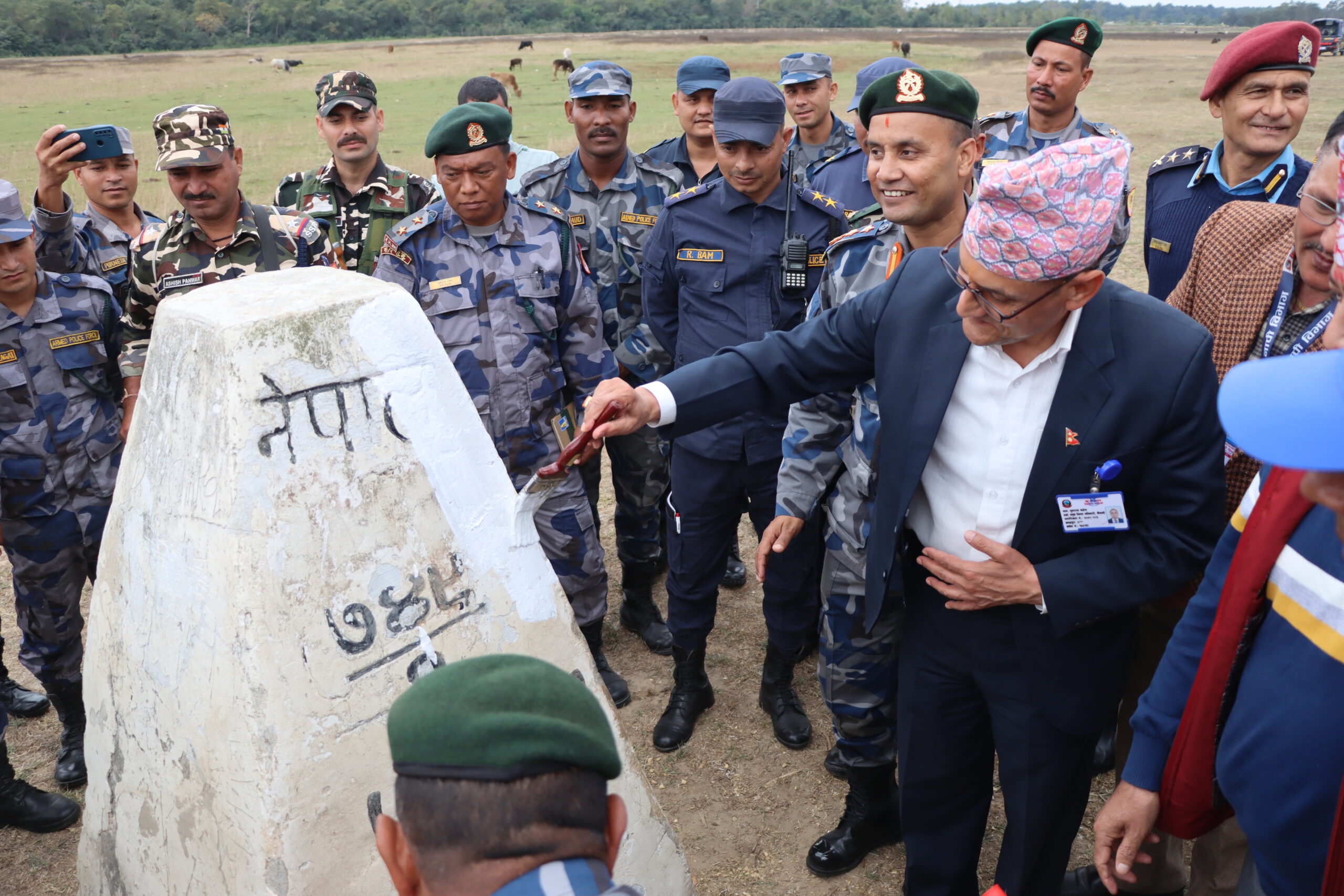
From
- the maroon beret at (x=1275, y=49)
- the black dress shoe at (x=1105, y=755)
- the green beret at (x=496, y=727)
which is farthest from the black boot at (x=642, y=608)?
the green beret at (x=496, y=727)

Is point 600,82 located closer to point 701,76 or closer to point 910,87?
point 701,76

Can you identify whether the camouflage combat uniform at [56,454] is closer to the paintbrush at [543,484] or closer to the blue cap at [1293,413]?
the paintbrush at [543,484]

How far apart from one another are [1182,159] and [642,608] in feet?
10.0

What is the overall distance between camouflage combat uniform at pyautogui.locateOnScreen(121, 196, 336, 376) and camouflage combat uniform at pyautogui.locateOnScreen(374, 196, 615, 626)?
0.47 meters

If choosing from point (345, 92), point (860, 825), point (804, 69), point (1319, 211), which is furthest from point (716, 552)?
point (804, 69)

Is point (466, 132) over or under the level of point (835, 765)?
over

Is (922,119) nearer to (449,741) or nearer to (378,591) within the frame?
(378,591)

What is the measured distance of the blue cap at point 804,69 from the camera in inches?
248

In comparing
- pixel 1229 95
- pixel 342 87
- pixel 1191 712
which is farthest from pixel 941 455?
pixel 342 87

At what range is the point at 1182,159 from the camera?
13.2ft

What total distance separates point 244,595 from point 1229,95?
3.91 m

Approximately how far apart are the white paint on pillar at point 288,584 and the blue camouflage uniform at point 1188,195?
118 inches

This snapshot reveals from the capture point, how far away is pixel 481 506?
2180 mm

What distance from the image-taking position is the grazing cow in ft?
83.7
